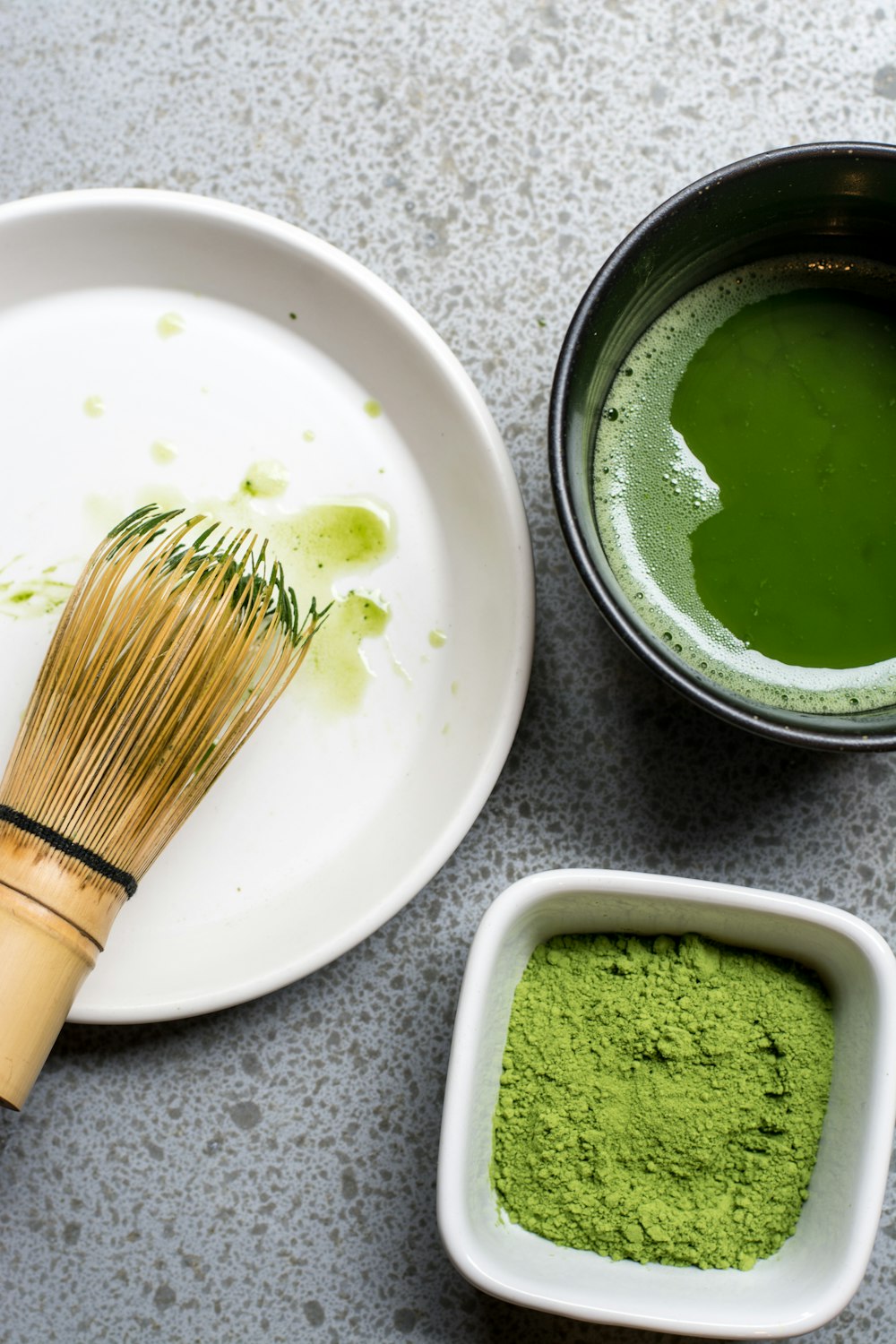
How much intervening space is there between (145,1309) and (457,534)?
72 cm

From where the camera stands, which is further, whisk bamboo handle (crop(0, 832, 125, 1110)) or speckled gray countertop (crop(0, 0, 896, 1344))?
speckled gray countertop (crop(0, 0, 896, 1344))

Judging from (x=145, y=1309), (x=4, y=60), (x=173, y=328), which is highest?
(x=4, y=60)

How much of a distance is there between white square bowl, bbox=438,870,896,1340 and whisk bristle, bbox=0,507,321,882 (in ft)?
0.87

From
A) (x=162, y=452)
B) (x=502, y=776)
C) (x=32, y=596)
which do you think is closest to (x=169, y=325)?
(x=162, y=452)

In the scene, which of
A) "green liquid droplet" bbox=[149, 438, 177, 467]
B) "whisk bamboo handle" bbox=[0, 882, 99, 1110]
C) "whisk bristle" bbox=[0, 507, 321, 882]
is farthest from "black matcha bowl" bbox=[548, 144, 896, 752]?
"whisk bamboo handle" bbox=[0, 882, 99, 1110]

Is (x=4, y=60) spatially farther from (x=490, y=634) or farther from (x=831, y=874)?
(x=831, y=874)

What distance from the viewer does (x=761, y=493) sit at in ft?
2.50

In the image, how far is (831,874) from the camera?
2.91 ft

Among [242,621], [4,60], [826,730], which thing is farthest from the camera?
[4,60]

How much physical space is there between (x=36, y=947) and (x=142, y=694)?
0.20 metres

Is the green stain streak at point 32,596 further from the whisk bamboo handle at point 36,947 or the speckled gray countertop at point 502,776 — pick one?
the speckled gray countertop at point 502,776

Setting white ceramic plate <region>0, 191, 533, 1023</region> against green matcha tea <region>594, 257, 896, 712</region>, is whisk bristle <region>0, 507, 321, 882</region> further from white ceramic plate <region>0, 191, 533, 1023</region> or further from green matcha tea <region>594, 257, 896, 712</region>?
green matcha tea <region>594, 257, 896, 712</region>

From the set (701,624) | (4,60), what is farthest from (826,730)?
(4,60)

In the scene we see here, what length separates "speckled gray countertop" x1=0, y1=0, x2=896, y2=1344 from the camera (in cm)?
88
